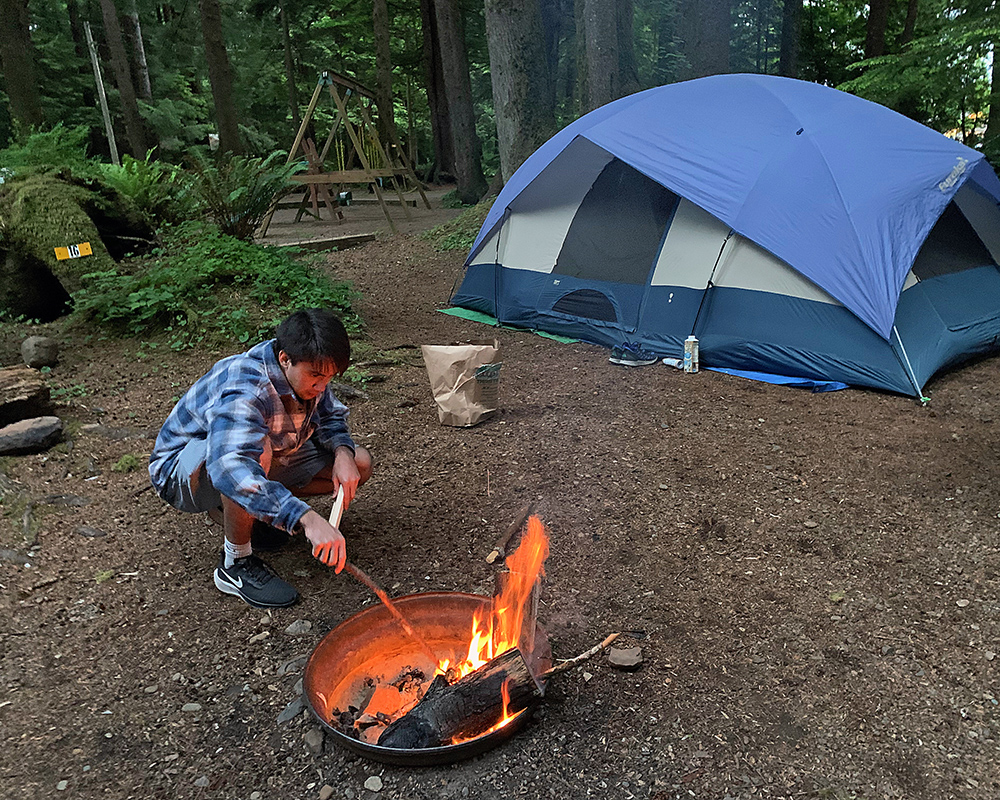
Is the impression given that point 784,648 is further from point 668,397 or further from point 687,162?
point 687,162

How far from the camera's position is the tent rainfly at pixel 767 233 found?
489 cm

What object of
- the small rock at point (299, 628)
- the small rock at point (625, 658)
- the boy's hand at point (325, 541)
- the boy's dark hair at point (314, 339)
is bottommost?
the small rock at point (625, 658)

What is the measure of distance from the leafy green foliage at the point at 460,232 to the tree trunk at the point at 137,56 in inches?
435

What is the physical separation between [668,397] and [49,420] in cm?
368

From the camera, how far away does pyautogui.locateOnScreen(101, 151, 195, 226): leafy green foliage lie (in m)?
6.45

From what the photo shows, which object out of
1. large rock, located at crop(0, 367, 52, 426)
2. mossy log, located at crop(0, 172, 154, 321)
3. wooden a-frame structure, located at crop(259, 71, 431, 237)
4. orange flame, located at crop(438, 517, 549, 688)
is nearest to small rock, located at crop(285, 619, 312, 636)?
orange flame, located at crop(438, 517, 549, 688)

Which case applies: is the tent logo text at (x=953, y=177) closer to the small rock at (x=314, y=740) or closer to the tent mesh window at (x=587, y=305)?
the tent mesh window at (x=587, y=305)

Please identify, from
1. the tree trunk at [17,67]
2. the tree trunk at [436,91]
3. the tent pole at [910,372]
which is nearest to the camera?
the tent pole at [910,372]

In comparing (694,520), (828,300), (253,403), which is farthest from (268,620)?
(828,300)

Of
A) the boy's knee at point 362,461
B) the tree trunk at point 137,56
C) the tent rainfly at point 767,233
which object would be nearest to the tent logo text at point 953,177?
the tent rainfly at point 767,233

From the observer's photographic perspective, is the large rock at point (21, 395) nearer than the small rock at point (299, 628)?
No

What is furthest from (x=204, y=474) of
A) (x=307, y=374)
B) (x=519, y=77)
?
(x=519, y=77)

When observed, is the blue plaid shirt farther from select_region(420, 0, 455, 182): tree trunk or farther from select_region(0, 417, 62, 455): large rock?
select_region(420, 0, 455, 182): tree trunk

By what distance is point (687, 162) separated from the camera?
215 inches
